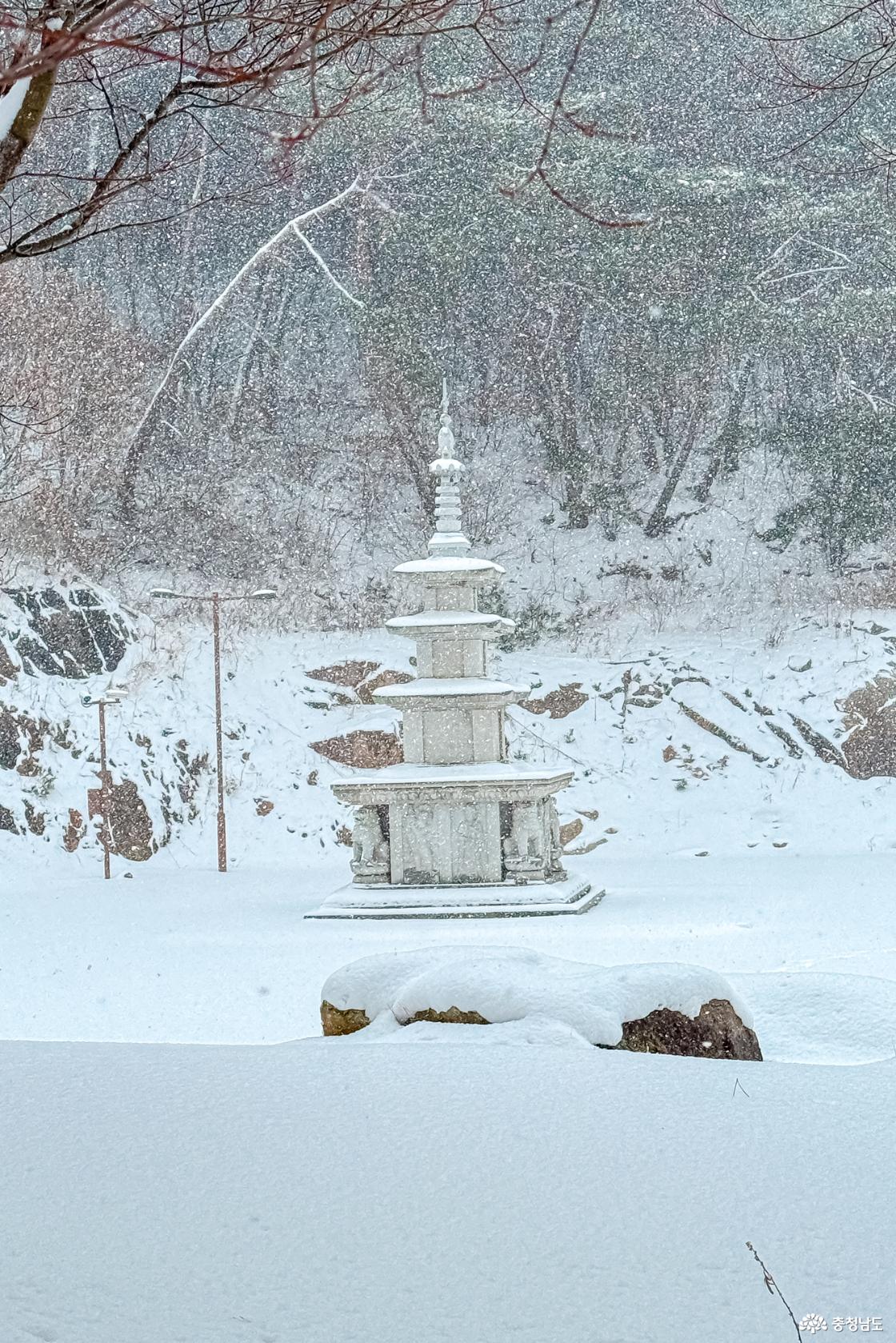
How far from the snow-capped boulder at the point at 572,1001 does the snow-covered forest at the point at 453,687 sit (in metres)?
0.02

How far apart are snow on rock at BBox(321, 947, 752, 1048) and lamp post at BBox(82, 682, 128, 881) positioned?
545 inches

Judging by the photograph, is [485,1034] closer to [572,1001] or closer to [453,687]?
[572,1001]

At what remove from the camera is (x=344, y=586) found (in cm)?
2859

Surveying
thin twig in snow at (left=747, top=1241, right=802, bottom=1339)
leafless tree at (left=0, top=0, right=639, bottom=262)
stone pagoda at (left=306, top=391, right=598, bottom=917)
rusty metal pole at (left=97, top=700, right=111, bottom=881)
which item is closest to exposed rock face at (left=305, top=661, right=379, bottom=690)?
rusty metal pole at (left=97, top=700, right=111, bottom=881)

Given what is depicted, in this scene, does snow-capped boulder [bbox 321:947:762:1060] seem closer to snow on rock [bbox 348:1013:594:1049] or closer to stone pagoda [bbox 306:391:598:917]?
snow on rock [bbox 348:1013:594:1049]

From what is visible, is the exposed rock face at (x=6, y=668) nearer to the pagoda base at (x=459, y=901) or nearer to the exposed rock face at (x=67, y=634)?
the exposed rock face at (x=67, y=634)

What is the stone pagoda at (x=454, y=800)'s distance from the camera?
16.7 meters

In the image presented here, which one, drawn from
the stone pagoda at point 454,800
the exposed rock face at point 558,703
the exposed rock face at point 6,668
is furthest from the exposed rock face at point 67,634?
the stone pagoda at point 454,800

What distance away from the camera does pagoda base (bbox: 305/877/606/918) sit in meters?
16.2

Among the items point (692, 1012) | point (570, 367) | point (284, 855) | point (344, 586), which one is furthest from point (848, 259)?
point (692, 1012)

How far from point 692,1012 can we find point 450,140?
26.8 meters

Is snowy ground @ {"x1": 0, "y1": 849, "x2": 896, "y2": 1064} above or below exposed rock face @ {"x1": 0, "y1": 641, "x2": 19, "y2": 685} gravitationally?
below

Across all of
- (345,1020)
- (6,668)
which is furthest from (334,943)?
(6,668)

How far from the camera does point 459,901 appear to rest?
1645 centimetres
